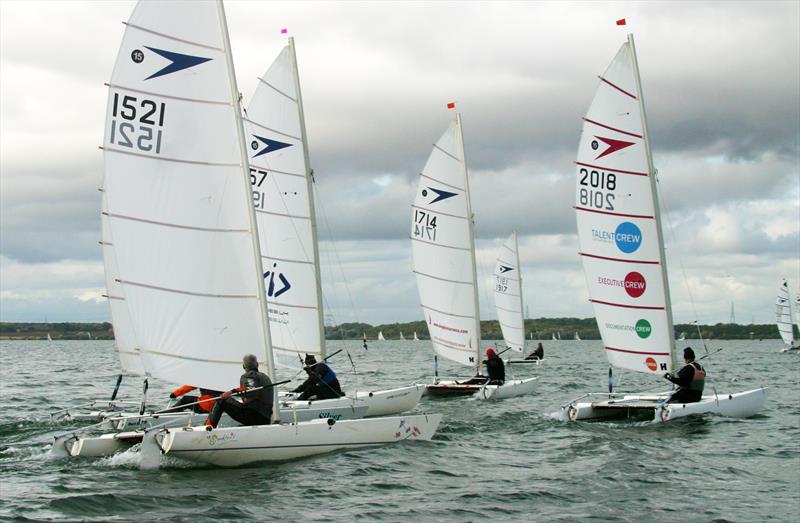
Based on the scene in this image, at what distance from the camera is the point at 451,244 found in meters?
28.1

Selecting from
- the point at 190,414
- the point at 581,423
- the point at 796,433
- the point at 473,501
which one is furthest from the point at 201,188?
the point at 796,433

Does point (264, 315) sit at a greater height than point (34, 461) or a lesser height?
greater

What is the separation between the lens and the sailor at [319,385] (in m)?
18.8

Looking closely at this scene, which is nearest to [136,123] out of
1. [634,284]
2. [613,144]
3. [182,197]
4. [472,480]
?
[182,197]

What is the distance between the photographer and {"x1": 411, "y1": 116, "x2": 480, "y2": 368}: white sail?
92.1ft

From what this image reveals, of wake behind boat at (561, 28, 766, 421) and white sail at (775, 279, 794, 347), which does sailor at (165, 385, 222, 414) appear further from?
white sail at (775, 279, 794, 347)

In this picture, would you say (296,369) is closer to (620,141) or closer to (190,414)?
(190,414)

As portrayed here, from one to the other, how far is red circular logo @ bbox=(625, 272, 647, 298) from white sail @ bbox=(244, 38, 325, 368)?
6.75 metres

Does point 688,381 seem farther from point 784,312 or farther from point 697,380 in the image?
point 784,312

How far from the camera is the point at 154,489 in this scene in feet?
39.1

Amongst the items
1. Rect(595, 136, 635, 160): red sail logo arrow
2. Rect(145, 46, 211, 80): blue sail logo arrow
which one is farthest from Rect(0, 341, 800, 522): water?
Rect(595, 136, 635, 160): red sail logo arrow

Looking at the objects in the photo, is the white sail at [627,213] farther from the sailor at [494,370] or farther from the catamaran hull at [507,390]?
the sailor at [494,370]

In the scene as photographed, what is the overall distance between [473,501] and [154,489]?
162 inches

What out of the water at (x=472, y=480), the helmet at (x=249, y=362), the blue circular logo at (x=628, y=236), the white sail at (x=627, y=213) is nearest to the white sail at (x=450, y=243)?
the white sail at (x=627, y=213)
